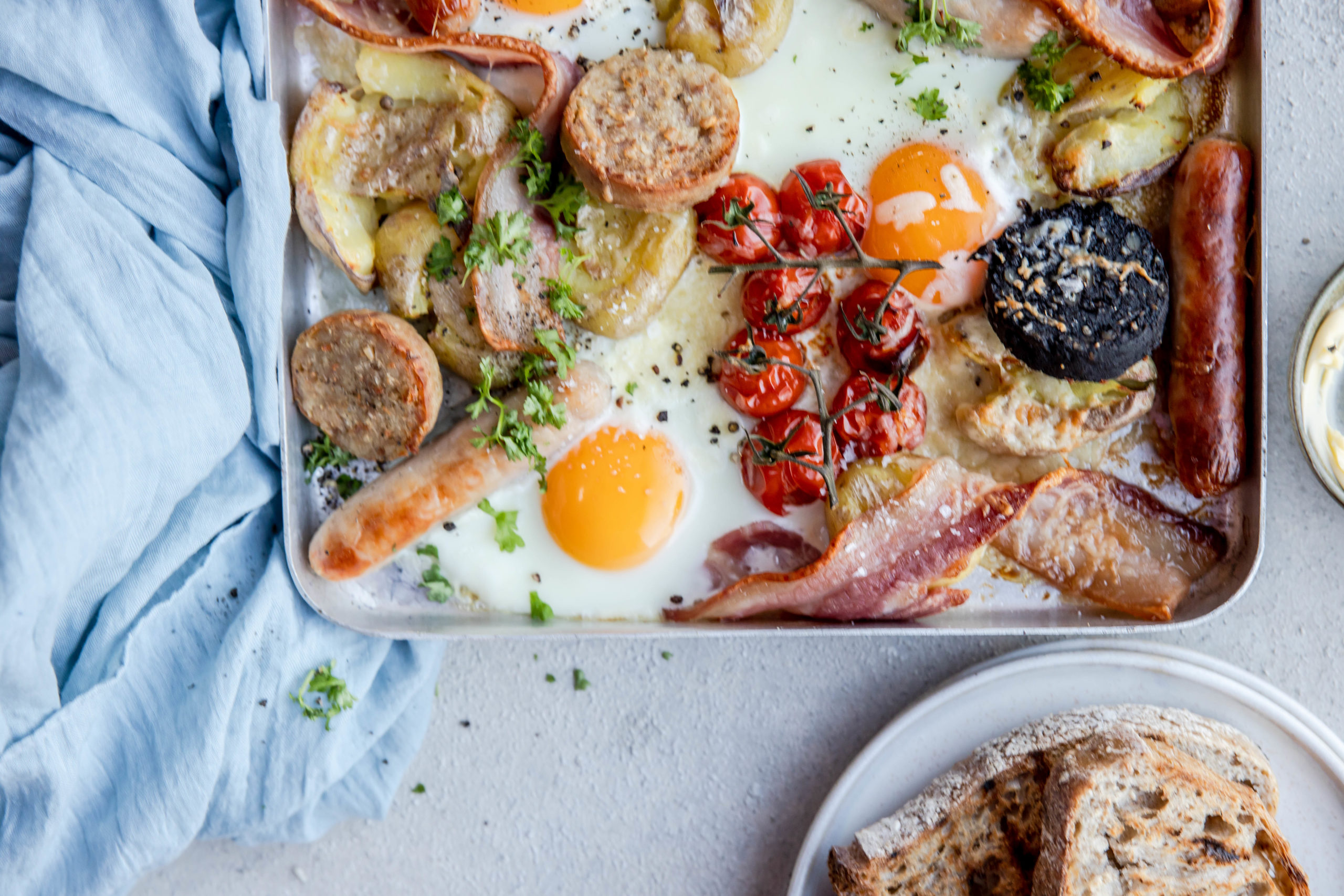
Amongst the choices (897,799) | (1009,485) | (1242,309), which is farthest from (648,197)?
(897,799)

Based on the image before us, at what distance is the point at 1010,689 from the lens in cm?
222

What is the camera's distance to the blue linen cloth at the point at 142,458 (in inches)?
73.7

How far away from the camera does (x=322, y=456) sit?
2.19 metres

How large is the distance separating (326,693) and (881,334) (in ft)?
5.10

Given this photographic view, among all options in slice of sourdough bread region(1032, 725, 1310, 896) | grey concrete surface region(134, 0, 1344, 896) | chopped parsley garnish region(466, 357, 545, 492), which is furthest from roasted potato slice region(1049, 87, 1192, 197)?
chopped parsley garnish region(466, 357, 545, 492)

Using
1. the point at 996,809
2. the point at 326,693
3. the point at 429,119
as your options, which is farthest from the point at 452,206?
the point at 996,809

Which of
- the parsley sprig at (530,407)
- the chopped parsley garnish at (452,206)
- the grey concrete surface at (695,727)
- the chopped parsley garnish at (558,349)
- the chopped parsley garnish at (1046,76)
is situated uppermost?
the chopped parsley garnish at (1046,76)

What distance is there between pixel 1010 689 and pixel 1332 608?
86 centimetres

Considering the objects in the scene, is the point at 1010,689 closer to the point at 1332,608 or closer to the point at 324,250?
the point at 1332,608

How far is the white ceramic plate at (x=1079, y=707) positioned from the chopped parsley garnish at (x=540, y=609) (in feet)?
2.69

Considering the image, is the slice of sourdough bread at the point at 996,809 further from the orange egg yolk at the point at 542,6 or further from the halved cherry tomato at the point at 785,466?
the orange egg yolk at the point at 542,6

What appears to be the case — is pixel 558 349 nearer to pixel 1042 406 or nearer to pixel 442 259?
pixel 442 259

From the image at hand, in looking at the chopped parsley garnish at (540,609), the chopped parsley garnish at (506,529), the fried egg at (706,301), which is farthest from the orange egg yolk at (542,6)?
the chopped parsley garnish at (540,609)

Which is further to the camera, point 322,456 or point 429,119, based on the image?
point 322,456
